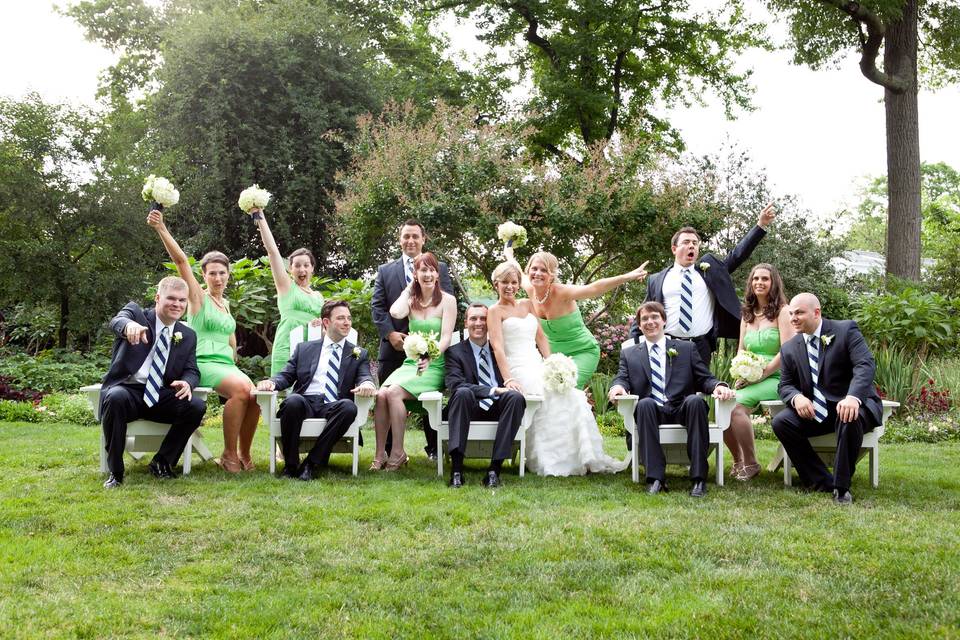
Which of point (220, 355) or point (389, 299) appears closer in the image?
point (220, 355)

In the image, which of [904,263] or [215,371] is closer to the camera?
[215,371]

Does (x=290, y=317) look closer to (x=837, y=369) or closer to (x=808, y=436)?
(x=808, y=436)

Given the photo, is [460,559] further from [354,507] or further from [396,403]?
[396,403]

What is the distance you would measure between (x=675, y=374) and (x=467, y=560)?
108 inches

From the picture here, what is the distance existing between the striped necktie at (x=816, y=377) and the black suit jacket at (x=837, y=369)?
0.03 meters

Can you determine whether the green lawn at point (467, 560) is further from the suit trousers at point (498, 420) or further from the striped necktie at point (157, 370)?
the striped necktie at point (157, 370)

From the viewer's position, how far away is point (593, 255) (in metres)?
11.2

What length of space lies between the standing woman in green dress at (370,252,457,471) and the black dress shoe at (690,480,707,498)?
221 centimetres

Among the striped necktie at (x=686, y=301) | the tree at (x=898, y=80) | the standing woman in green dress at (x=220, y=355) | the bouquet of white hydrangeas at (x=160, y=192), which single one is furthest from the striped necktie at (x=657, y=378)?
the tree at (x=898, y=80)

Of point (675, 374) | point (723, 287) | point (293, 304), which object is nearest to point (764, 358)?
point (723, 287)

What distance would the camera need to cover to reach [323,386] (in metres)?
6.29

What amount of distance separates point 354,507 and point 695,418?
2450 millimetres

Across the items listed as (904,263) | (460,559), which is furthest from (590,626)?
(904,263)

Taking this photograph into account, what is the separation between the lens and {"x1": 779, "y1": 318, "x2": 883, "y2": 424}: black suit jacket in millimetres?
5434
